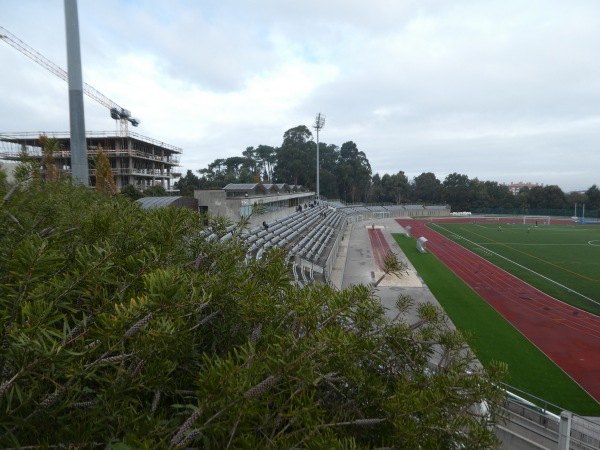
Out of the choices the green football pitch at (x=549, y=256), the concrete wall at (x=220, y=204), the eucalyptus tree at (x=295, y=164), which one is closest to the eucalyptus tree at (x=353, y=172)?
the eucalyptus tree at (x=295, y=164)

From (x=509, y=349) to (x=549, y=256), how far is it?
2593 centimetres

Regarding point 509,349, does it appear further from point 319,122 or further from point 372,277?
point 319,122

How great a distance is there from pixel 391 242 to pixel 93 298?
141 feet

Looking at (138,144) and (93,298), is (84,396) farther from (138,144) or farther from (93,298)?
(138,144)

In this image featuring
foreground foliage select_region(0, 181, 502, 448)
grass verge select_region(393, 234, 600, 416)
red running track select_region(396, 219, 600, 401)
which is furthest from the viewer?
red running track select_region(396, 219, 600, 401)

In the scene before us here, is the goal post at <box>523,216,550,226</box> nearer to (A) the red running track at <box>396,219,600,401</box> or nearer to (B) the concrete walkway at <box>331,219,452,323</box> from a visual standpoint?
(B) the concrete walkway at <box>331,219,452,323</box>

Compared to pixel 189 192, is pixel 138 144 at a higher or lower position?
higher

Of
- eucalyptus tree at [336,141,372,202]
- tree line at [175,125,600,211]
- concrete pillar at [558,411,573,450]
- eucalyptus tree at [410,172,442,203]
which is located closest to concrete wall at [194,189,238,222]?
concrete pillar at [558,411,573,450]

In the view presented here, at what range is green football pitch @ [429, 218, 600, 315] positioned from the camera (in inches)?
931

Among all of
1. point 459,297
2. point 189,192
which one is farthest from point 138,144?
point 459,297

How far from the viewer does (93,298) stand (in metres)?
1.96

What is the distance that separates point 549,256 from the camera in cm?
3516

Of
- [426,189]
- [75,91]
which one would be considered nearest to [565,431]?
[75,91]

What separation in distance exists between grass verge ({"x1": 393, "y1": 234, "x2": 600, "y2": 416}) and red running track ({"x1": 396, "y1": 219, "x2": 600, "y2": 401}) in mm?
480
